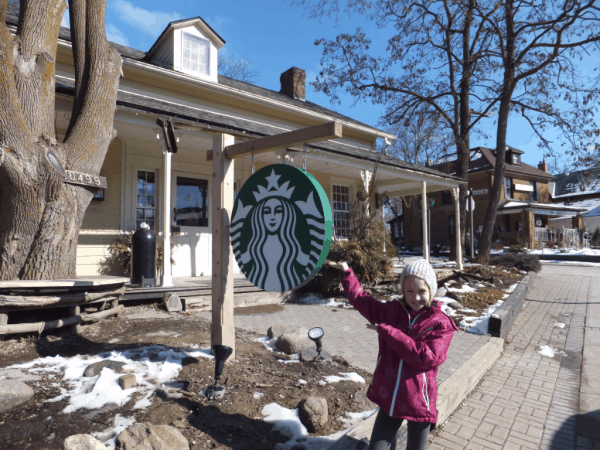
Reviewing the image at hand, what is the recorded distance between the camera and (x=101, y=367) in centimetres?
319

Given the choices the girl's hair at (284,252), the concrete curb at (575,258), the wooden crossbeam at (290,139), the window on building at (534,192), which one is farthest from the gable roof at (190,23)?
the window on building at (534,192)

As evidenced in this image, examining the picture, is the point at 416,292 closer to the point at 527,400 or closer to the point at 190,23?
the point at 527,400

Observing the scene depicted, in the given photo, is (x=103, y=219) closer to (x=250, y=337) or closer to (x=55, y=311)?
(x=55, y=311)

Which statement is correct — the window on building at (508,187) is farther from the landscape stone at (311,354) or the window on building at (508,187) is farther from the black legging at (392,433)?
the black legging at (392,433)

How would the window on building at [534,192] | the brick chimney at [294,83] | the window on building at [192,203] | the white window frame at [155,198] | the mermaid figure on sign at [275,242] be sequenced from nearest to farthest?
the mermaid figure on sign at [275,242] → the white window frame at [155,198] → the window on building at [192,203] → the brick chimney at [294,83] → the window on building at [534,192]

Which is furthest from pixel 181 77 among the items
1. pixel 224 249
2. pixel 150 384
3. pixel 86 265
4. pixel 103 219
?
pixel 150 384

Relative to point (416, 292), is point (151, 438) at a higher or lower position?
lower

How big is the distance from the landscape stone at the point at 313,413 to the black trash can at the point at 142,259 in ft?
16.7

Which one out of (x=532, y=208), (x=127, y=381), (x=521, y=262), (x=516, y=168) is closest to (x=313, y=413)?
(x=127, y=381)

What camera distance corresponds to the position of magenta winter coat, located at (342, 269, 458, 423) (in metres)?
1.86

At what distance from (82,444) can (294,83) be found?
15.2m

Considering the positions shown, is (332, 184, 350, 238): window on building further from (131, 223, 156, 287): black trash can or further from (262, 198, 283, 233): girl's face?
(262, 198, 283, 233): girl's face

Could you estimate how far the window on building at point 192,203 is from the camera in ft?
31.0

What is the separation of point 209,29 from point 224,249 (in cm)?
979
